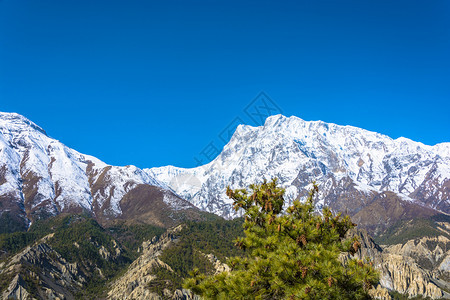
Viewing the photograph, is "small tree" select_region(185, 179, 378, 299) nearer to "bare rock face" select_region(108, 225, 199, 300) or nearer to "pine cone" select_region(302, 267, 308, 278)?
"pine cone" select_region(302, 267, 308, 278)

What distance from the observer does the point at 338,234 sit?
54.9 feet

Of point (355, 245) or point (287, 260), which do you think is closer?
point (287, 260)

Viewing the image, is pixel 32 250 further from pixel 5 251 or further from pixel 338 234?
pixel 338 234

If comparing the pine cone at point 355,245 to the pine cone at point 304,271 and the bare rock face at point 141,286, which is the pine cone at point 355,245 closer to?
the pine cone at point 304,271

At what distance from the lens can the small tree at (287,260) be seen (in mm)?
13605

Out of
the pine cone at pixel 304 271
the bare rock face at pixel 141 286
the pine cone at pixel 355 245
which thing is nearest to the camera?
the pine cone at pixel 304 271

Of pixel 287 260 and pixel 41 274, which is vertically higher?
pixel 41 274

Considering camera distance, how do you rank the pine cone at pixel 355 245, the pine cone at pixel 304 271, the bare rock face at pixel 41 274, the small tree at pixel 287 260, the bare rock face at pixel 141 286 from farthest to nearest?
the bare rock face at pixel 141 286 → the bare rock face at pixel 41 274 → the pine cone at pixel 355 245 → the small tree at pixel 287 260 → the pine cone at pixel 304 271

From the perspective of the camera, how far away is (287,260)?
45.1 feet

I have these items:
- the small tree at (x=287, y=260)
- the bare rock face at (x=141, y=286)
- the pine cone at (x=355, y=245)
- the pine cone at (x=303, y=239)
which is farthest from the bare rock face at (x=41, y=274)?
the pine cone at (x=355, y=245)

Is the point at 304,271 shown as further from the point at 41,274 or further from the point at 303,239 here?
the point at 41,274

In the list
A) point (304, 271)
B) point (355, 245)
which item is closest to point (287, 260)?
point (304, 271)

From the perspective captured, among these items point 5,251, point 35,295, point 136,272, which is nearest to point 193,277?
point 35,295

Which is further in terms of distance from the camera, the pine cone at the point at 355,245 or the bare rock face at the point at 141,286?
the bare rock face at the point at 141,286
